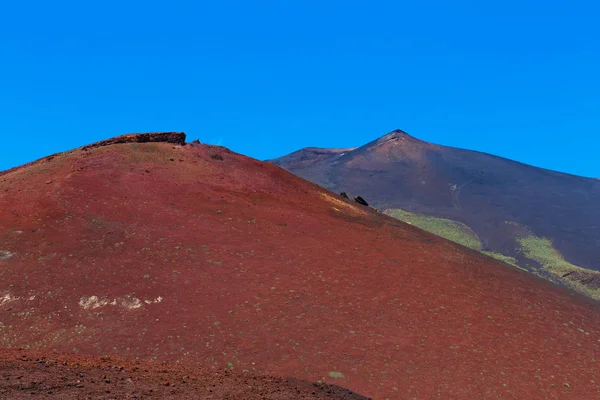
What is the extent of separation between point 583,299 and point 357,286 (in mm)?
13929

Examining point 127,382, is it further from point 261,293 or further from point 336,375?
point 261,293

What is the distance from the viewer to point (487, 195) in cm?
8175

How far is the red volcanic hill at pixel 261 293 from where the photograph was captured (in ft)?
45.3

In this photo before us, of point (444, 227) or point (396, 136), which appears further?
point (396, 136)

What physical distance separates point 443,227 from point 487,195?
64.1 feet

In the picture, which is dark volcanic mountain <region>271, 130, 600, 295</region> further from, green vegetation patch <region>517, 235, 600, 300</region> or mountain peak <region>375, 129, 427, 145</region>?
mountain peak <region>375, 129, 427, 145</region>

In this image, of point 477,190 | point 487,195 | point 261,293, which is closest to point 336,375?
point 261,293

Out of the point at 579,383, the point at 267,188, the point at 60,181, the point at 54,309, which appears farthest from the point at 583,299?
the point at 60,181

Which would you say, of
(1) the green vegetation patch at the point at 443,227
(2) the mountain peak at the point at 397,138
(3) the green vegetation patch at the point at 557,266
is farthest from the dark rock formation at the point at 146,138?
(2) the mountain peak at the point at 397,138

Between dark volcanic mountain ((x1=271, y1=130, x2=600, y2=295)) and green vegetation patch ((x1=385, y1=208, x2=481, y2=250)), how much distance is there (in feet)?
1.66

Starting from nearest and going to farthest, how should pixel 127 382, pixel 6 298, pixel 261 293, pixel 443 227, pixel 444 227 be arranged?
pixel 127 382
pixel 6 298
pixel 261 293
pixel 443 227
pixel 444 227

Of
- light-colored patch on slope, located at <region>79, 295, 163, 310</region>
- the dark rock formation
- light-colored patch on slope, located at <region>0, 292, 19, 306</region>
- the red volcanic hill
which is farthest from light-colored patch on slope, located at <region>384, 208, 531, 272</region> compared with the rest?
light-colored patch on slope, located at <region>0, 292, 19, 306</region>

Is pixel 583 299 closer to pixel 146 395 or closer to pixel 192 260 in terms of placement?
pixel 192 260

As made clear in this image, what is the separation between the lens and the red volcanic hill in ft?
45.3
